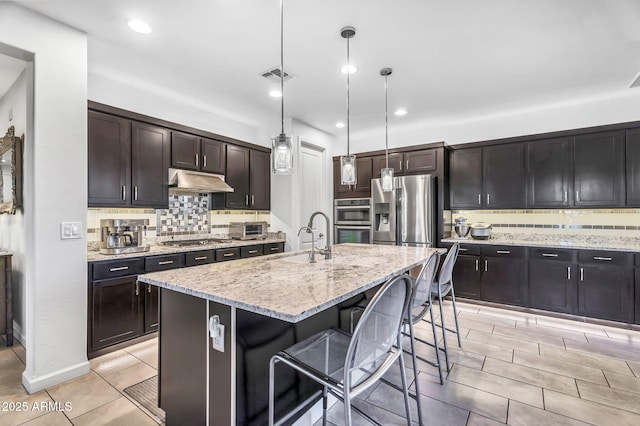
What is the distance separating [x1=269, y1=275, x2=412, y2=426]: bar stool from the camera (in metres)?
1.17

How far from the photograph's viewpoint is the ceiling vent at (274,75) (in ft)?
10.5

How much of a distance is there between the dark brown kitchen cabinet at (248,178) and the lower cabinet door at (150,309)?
5.14 ft

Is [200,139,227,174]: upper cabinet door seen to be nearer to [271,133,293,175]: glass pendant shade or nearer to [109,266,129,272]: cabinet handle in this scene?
[109,266,129,272]: cabinet handle

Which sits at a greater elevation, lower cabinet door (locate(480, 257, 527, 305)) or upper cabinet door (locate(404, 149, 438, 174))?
upper cabinet door (locate(404, 149, 438, 174))

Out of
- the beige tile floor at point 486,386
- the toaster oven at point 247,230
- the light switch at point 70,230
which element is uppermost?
the light switch at point 70,230

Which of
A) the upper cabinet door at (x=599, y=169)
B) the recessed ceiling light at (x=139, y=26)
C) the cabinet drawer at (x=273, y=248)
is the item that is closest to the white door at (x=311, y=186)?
the cabinet drawer at (x=273, y=248)

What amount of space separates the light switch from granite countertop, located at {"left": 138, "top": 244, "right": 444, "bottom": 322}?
1111 millimetres

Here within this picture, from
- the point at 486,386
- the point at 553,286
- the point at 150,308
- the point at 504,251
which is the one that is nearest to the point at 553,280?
the point at 553,286

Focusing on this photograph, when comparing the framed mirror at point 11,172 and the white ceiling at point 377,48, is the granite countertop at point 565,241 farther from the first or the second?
the framed mirror at point 11,172

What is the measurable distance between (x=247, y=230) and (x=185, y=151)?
131 cm

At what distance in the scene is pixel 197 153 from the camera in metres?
3.91

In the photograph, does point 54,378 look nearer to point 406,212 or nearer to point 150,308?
point 150,308

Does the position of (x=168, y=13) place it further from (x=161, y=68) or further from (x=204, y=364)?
(x=204, y=364)

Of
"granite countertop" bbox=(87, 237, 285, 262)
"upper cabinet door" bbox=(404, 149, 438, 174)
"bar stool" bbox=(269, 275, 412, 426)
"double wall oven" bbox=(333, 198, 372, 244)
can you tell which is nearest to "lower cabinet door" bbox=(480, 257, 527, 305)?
"upper cabinet door" bbox=(404, 149, 438, 174)
